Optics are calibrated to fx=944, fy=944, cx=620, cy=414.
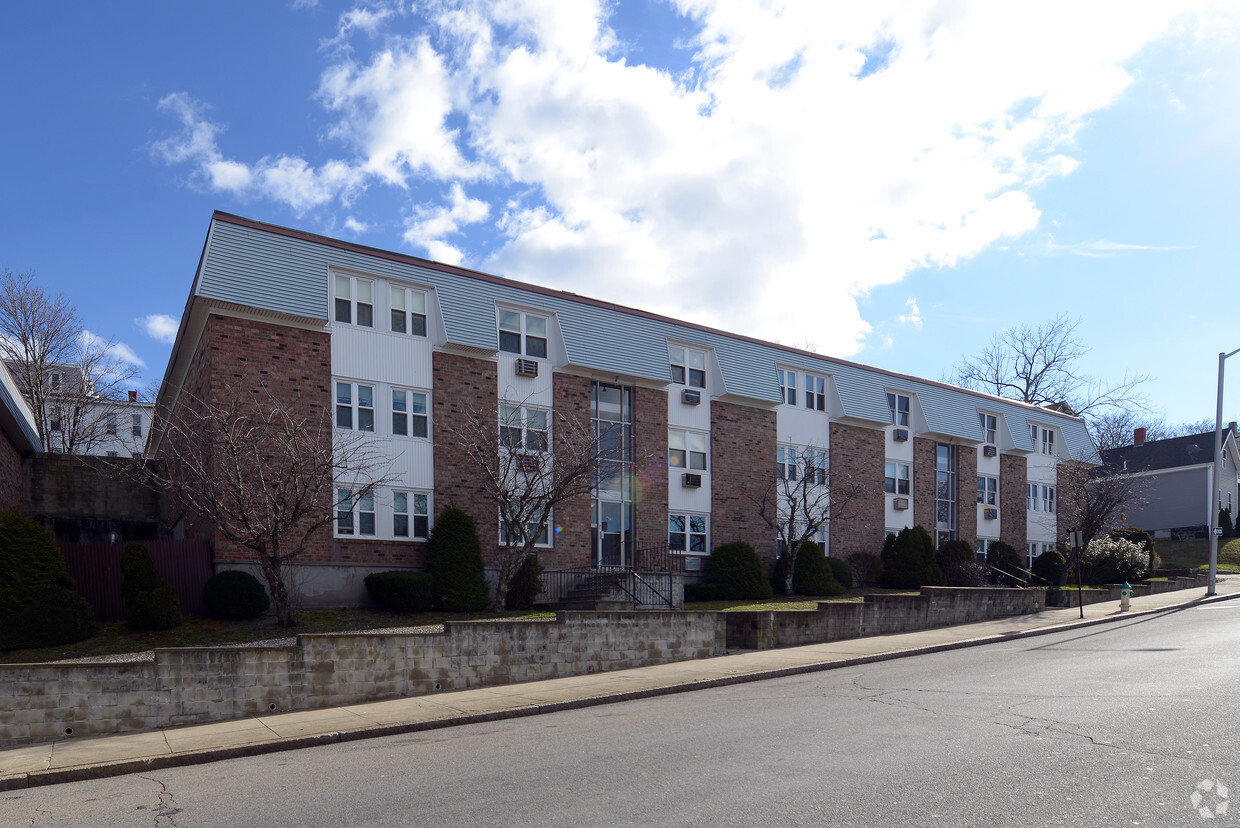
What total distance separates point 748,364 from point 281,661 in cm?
1946

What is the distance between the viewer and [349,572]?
2120cm

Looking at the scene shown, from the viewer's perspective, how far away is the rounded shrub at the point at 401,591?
2014 cm

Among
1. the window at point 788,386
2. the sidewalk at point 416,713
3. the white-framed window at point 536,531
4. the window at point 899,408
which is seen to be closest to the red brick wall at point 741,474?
the window at point 788,386

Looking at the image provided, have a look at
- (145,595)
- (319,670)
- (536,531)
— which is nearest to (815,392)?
(536,531)

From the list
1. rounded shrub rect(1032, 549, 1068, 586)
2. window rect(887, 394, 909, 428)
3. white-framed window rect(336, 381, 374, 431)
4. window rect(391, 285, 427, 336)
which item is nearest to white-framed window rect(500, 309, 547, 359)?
window rect(391, 285, 427, 336)

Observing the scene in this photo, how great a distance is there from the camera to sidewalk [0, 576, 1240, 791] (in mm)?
10898

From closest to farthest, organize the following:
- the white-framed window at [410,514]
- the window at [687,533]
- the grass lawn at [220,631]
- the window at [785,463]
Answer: the grass lawn at [220,631] → the white-framed window at [410,514] → the window at [687,533] → the window at [785,463]

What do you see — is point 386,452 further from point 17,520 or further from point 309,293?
point 17,520

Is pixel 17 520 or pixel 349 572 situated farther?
pixel 349 572

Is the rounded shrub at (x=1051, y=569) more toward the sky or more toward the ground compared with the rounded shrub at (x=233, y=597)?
more toward the ground

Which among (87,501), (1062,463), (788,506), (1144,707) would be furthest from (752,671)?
(1062,463)

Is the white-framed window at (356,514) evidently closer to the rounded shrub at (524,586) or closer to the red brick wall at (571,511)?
the rounded shrub at (524,586)

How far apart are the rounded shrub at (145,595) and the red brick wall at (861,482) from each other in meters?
21.3

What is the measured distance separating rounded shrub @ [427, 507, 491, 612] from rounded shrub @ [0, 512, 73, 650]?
7.31 meters
